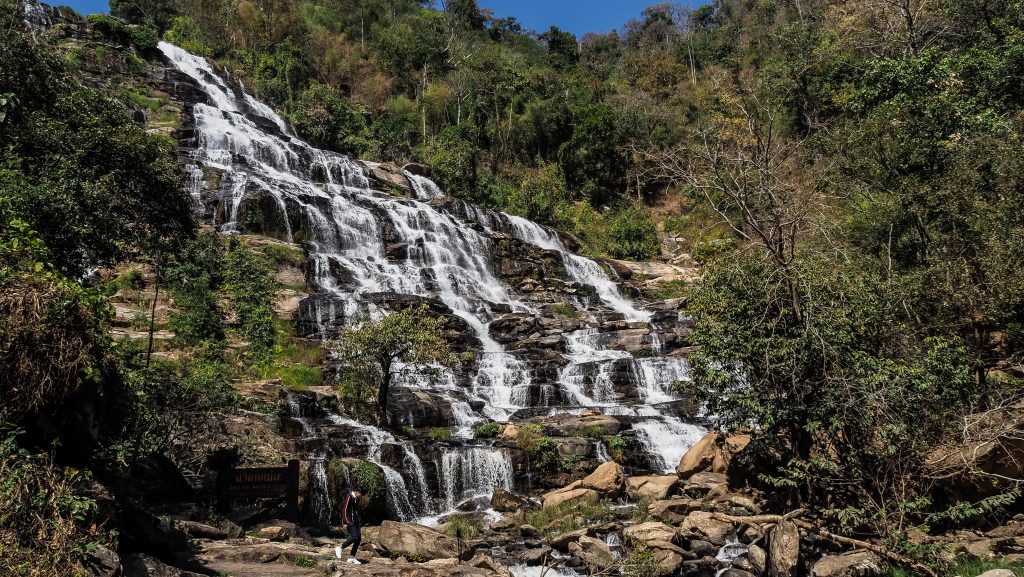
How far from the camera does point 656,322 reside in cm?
2819

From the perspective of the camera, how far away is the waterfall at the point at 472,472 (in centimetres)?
1580

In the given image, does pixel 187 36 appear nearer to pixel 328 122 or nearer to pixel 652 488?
Result: pixel 328 122

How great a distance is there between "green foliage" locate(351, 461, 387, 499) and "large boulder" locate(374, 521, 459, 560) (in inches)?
129

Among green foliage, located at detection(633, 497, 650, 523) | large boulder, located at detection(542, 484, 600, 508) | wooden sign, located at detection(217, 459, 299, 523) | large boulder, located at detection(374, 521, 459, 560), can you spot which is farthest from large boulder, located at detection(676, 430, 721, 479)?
wooden sign, located at detection(217, 459, 299, 523)

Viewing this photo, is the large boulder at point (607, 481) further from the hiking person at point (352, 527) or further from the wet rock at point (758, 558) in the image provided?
the hiking person at point (352, 527)

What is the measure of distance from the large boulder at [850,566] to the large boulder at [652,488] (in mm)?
5128

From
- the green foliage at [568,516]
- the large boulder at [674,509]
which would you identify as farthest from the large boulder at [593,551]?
the large boulder at [674,509]

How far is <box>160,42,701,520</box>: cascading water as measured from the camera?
1752 centimetres

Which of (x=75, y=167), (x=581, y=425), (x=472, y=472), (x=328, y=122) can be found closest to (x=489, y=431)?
(x=472, y=472)

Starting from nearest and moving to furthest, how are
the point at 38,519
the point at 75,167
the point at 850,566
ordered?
the point at 38,519 < the point at 850,566 < the point at 75,167

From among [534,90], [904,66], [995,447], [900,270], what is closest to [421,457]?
[995,447]

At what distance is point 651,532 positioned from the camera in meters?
11.1

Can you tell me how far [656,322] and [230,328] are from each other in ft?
59.4

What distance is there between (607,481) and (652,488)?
1108mm
